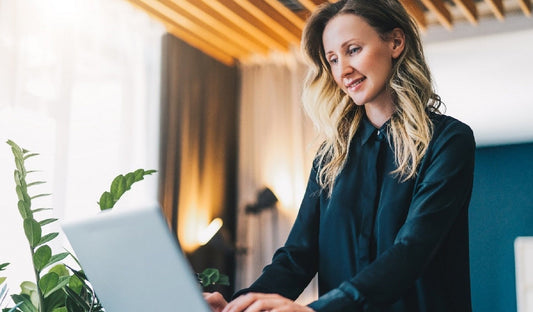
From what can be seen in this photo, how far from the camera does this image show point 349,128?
134 centimetres

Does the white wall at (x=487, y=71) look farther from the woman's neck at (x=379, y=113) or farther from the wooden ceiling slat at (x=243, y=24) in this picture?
the woman's neck at (x=379, y=113)

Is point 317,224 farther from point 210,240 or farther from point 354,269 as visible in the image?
point 210,240

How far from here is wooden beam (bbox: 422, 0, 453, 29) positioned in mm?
4449

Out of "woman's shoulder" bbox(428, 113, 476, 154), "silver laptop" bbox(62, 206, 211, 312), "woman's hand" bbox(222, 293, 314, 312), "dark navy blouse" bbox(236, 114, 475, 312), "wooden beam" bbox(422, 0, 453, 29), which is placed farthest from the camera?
"wooden beam" bbox(422, 0, 453, 29)

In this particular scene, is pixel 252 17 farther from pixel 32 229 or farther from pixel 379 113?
pixel 32 229

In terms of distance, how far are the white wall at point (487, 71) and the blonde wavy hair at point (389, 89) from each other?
332cm

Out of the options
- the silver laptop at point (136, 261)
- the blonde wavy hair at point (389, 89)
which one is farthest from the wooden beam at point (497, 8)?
the silver laptop at point (136, 261)

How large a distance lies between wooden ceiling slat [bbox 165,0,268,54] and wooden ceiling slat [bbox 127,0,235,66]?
14 centimetres

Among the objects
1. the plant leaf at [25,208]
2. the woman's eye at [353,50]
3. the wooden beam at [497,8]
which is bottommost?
the plant leaf at [25,208]

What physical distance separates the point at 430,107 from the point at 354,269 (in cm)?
32

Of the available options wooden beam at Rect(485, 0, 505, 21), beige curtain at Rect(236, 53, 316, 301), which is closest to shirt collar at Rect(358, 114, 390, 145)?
wooden beam at Rect(485, 0, 505, 21)

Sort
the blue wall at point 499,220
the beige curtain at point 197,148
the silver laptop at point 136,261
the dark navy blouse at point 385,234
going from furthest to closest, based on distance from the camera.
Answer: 1. the blue wall at point 499,220
2. the beige curtain at point 197,148
3. the dark navy blouse at point 385,234
4. the silver laptop at point 136,261

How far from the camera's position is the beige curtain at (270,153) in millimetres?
5473

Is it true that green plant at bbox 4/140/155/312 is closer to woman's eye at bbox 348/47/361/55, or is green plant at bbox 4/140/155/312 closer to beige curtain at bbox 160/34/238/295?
woman's eye at bbox 348/47/361/55
